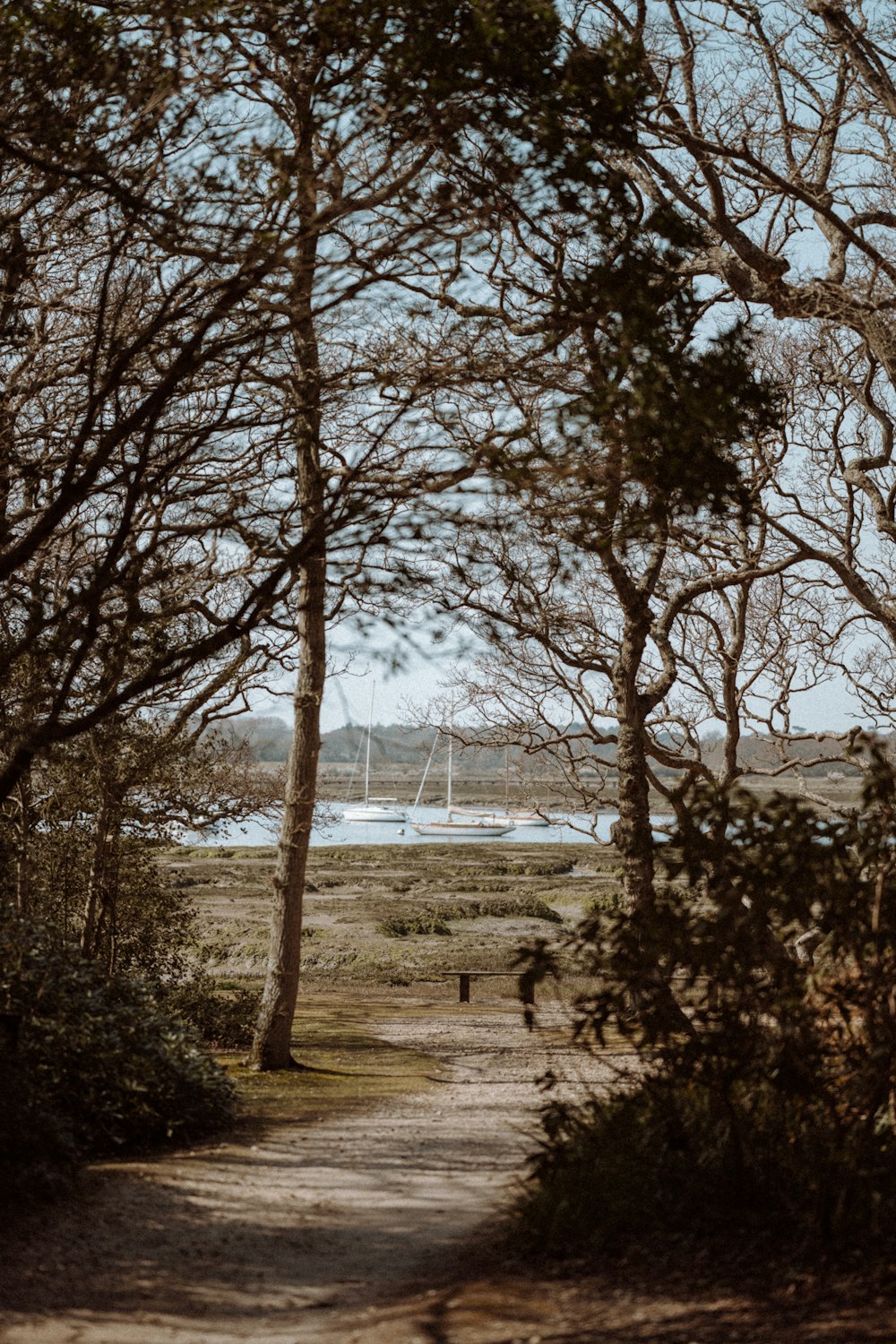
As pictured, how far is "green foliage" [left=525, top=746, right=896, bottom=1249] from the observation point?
5039mm

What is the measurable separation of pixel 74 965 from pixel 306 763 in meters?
4.24

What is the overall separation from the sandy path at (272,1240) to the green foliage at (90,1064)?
38 cm

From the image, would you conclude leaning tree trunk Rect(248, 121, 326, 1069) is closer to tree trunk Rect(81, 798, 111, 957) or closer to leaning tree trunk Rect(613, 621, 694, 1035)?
tree trunk Rect(81, 798, 111, 957)

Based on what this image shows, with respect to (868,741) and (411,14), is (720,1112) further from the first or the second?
(411,14)

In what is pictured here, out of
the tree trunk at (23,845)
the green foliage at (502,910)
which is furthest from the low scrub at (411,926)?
the tree trunk at (23,845)

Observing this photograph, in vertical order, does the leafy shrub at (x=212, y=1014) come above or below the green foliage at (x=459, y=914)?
above

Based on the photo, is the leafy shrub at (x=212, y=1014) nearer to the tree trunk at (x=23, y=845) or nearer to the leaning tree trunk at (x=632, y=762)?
the tree trunk at (x=23, y=845)

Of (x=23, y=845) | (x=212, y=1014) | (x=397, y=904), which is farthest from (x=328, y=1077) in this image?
(x=397, y=904)

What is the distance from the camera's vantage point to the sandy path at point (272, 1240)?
4754 millimetres

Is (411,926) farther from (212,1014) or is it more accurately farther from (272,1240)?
(272,1240)

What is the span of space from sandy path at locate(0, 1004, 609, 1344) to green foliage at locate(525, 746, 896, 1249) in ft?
2.92

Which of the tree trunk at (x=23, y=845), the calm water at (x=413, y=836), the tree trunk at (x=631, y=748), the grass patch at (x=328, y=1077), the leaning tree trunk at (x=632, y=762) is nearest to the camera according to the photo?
the grass patch at (x=328, y=1077)

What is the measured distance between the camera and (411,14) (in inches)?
231

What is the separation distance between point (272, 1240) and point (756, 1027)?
8.57 ft
